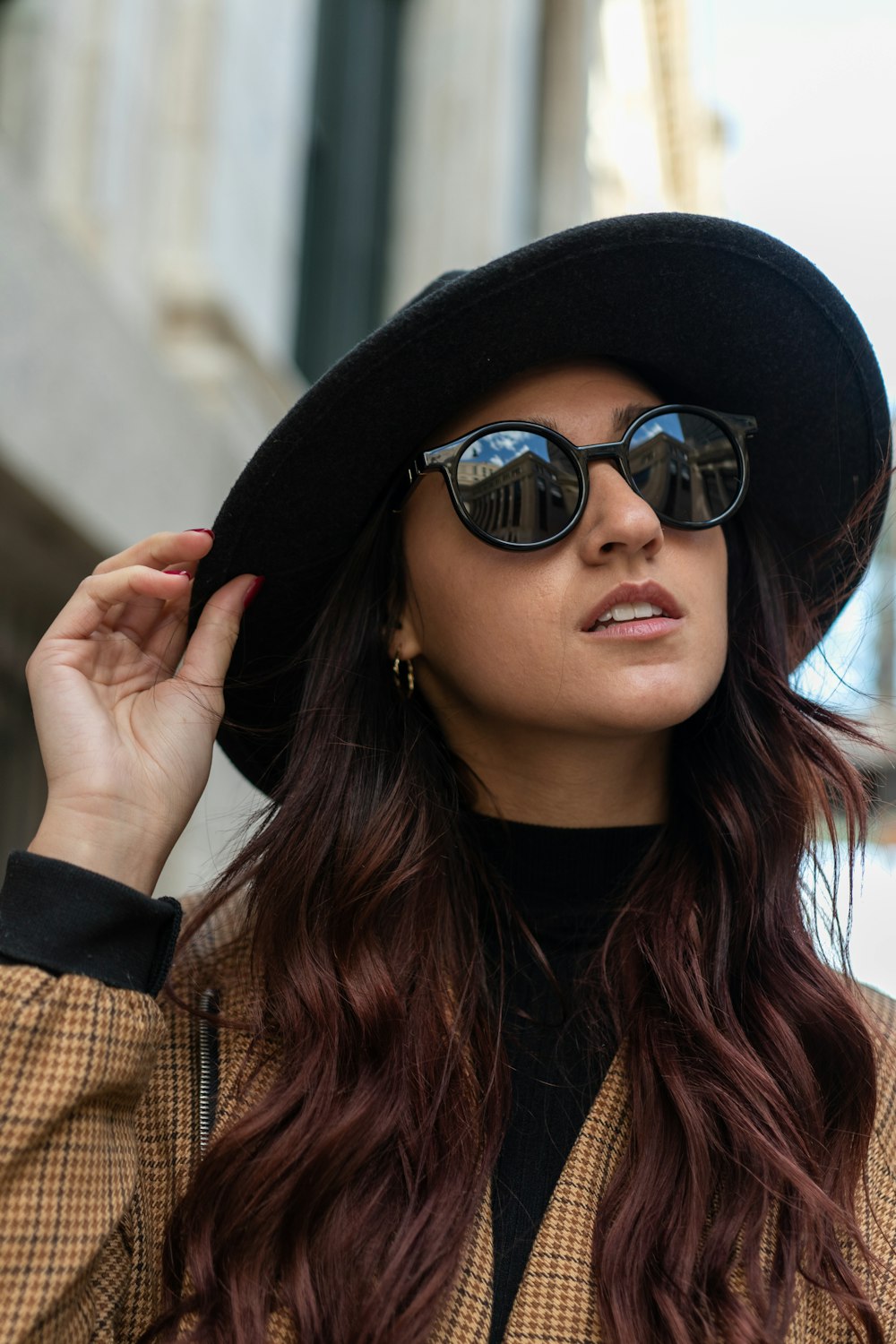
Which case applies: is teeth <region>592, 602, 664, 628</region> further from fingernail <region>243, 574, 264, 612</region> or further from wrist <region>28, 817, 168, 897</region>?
wrist <region>28, 817, 168, 897</region>

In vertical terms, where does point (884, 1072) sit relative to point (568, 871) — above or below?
below

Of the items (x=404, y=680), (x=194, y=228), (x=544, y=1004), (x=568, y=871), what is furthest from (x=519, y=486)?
(x=194, y=228)

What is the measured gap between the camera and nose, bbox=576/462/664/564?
176cm

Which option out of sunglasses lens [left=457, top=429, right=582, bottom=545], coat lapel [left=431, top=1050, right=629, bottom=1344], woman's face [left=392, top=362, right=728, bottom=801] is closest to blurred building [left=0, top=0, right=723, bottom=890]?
woman's face [left=392, top=362, right=728, bottom=801]

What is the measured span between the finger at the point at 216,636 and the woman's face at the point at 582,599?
28 cm

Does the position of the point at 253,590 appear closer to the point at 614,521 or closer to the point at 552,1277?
the point at 614,521

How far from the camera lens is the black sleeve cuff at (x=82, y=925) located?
152cm

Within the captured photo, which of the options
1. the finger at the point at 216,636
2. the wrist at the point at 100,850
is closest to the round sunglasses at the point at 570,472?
the finger at the point at 216,636

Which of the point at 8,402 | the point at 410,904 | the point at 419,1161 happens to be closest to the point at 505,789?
the point at 410,904

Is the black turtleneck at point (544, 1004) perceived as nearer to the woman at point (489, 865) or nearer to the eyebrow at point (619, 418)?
the woman at point (489, 865)

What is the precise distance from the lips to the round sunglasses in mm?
102

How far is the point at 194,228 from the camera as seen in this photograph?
495 centimetres

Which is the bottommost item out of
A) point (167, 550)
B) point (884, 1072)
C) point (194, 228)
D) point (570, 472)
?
point (884, 1072)

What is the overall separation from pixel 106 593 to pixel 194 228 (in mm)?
3488
